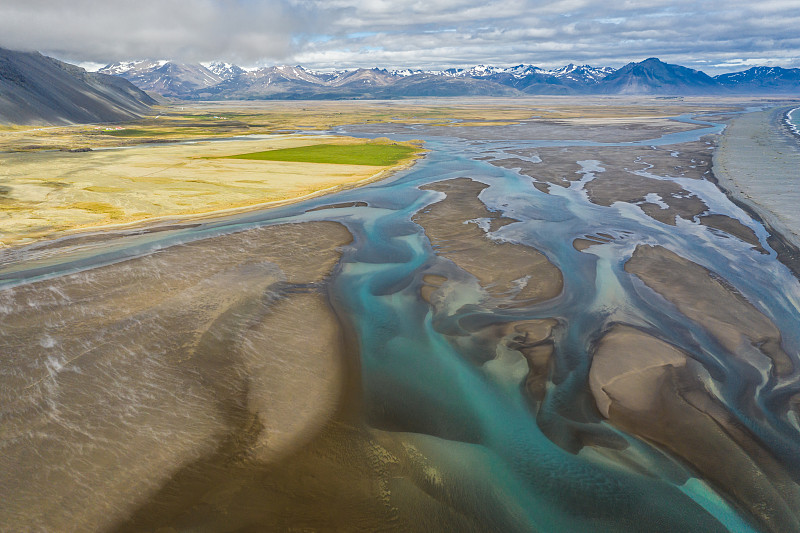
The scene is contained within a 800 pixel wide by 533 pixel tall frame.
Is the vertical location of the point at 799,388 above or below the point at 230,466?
below

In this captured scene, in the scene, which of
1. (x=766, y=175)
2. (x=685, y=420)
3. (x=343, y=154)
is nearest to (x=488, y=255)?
(x=685, y=420)

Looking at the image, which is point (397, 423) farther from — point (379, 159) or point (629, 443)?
point (379, 159)

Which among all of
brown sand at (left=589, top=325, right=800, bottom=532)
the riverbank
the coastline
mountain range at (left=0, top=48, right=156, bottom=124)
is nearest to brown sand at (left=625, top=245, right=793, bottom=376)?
brown sand at (left=589, top=325, right=800, bottom=532)

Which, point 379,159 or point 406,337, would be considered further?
point 379,159

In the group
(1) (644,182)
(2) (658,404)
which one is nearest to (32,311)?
(2) (658,404)

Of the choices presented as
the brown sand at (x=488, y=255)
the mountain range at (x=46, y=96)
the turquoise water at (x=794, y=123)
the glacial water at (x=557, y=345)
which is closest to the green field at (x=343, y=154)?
the brown sand at (x=488, y=255)

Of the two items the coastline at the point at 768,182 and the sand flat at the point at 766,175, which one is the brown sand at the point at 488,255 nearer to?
the coastline at the point at 768,182
